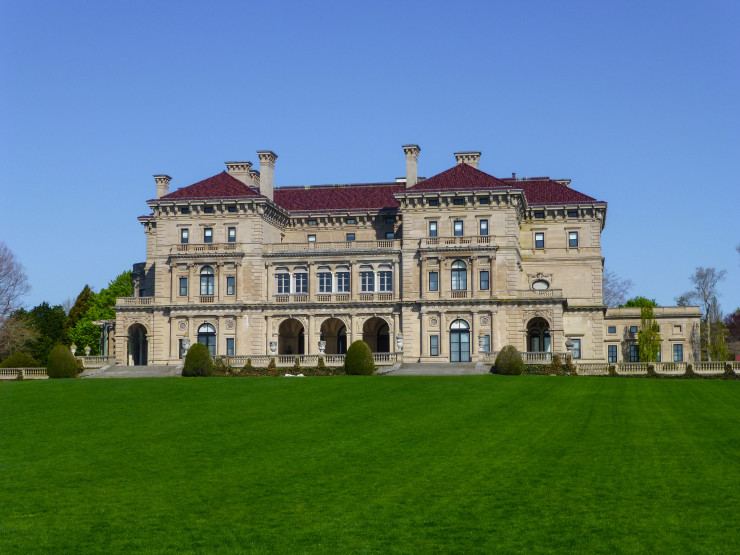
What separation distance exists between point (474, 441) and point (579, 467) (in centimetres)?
517

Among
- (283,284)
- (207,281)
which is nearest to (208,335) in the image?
(207,281)

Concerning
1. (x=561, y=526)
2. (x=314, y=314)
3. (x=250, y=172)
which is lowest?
(x=561, y=526)

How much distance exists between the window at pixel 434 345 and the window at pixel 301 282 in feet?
35.1

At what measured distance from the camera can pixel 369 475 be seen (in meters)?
23.3

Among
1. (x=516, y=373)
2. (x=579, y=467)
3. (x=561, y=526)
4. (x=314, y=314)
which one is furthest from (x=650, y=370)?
(x=561, y=526)

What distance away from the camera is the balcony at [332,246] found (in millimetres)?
75438

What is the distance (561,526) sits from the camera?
59.5ft

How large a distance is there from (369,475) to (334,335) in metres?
55.8

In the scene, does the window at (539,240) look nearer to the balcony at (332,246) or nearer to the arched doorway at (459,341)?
the arched doorway at (459,341)

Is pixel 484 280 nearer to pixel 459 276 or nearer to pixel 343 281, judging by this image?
pixel 459 276

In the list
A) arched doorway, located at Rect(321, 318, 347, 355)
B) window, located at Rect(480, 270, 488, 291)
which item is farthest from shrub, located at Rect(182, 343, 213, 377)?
window, located at Rect(480, 270, 488, 291)

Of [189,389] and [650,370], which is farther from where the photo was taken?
[650,370]

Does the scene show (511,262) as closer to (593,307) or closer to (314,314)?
(593,307)

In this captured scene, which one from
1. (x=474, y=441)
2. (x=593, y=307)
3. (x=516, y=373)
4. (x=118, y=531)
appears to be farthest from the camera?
(x=593, y=307)
